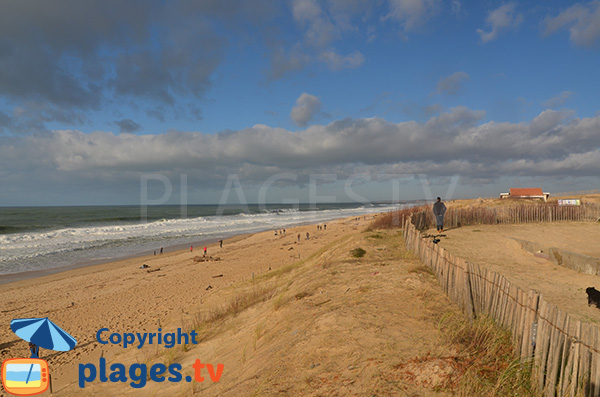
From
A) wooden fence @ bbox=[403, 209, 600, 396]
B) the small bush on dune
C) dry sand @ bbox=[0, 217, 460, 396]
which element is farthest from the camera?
the small bush on dune

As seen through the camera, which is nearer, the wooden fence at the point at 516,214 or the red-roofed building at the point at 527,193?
the wooden fence at the point at 516,214

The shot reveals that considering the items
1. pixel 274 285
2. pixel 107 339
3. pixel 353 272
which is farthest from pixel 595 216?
pixel 107 339

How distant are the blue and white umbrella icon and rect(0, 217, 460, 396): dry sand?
Answer: 3.99ft

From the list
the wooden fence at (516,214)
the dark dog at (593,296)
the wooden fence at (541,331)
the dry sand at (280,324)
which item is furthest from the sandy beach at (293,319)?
the wooden fence at (516,214)

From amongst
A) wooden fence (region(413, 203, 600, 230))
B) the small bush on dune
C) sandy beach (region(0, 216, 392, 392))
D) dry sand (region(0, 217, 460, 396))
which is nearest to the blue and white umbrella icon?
dry sand (region(0, 217, 460, 396))

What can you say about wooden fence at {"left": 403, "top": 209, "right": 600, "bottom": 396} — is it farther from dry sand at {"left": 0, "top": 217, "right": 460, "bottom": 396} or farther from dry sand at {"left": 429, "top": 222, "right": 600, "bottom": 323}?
dry sand at {"left": 429, "top": 222, "right": 600, "bottom": 323}

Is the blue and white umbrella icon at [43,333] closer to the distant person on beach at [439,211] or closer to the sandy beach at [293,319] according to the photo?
the sandy beach at [293,319]

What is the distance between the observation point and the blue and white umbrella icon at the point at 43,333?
16.9 feet

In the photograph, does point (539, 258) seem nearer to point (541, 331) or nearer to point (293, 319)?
point (541, 331)

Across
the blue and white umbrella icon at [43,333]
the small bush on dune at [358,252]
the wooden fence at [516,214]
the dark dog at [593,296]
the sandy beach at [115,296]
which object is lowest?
the sandy beach at [115,296]

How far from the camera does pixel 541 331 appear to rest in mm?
3480

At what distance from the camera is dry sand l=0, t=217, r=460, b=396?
12.7 ft

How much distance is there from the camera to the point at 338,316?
17.7 ft

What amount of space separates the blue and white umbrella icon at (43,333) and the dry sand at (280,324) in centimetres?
121
